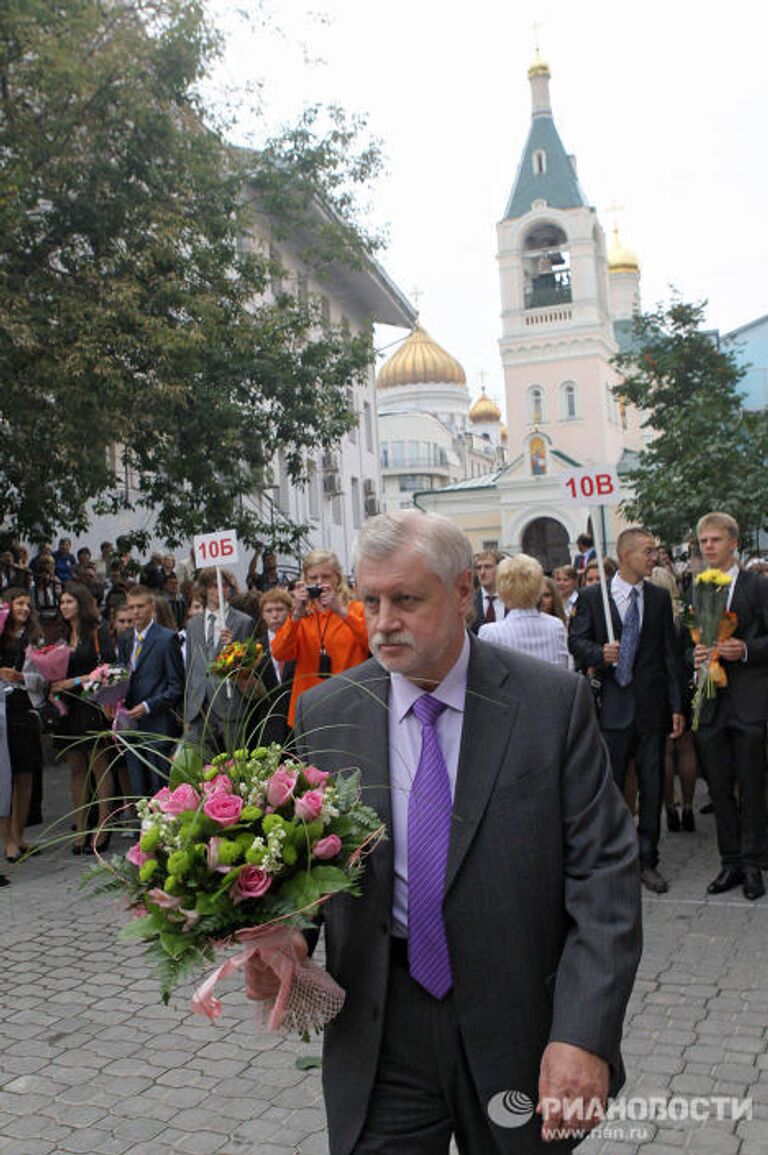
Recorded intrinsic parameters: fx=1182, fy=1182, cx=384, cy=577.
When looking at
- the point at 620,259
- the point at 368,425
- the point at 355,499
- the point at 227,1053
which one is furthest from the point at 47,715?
the point at 620,259

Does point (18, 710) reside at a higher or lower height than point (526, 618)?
lower

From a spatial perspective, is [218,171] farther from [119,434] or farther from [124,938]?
[124,938]

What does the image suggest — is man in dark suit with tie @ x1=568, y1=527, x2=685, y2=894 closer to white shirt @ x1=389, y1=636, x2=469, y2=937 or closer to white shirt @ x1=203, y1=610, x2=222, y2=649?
white shirt @ x1=203, y1=610, x2=222, y2=649

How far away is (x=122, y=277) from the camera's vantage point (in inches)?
563

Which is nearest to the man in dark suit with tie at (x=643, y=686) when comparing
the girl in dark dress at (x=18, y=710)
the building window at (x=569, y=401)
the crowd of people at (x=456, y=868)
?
the girl in dark dress at (x=18, y=710)

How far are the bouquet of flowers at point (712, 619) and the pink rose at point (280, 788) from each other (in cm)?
522

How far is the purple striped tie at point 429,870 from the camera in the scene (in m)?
2.58

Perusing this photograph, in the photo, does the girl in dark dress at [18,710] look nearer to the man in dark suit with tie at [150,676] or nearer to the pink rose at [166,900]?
the man in dark suit with tie at [150,676]

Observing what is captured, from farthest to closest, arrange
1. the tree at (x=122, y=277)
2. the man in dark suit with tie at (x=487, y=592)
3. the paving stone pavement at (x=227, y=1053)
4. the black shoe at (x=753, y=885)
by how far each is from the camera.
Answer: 1. the tree at (x=122, y=277)
2. the man in dark suit with tie at (x=487, y=592)
3. the black shoe at (x=753, y=885)
4. the paving stone pavement at (x=227, y=1053)

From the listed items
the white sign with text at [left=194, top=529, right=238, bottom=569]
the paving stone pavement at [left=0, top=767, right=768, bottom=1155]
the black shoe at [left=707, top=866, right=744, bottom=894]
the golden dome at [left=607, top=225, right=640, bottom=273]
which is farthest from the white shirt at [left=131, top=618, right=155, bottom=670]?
Result: the golden dome at [left=607, top=225, right=640, bottom=273]

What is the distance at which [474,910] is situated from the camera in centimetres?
255

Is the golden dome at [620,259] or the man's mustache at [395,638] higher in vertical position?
the golden dome at [620,259]

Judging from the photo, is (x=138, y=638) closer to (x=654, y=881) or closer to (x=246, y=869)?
(x=654, y=881)

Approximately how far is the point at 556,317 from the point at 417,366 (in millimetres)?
32974
